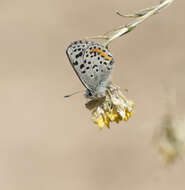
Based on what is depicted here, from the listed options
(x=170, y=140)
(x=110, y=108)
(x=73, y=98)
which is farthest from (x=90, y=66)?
(x=73, y=98)

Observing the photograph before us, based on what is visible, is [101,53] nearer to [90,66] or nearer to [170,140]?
[90,66]

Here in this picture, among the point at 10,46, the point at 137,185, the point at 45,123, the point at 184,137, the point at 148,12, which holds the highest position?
the point at 148,12

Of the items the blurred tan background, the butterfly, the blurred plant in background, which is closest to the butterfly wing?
the butterfly

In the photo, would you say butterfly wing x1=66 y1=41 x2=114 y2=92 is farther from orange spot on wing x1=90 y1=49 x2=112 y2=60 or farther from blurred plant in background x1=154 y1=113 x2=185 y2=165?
blurred plant in background x1=154 y1=113 x2=185 y2=165

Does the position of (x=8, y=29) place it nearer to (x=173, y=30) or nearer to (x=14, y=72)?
(x=14, y=72)

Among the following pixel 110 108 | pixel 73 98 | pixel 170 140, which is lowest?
pixel 73 98

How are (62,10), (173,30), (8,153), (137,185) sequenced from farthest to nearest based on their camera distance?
(62,10) < (173,30) < (8,153) < (137,185)

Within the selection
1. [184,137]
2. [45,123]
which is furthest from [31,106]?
[184,137]
